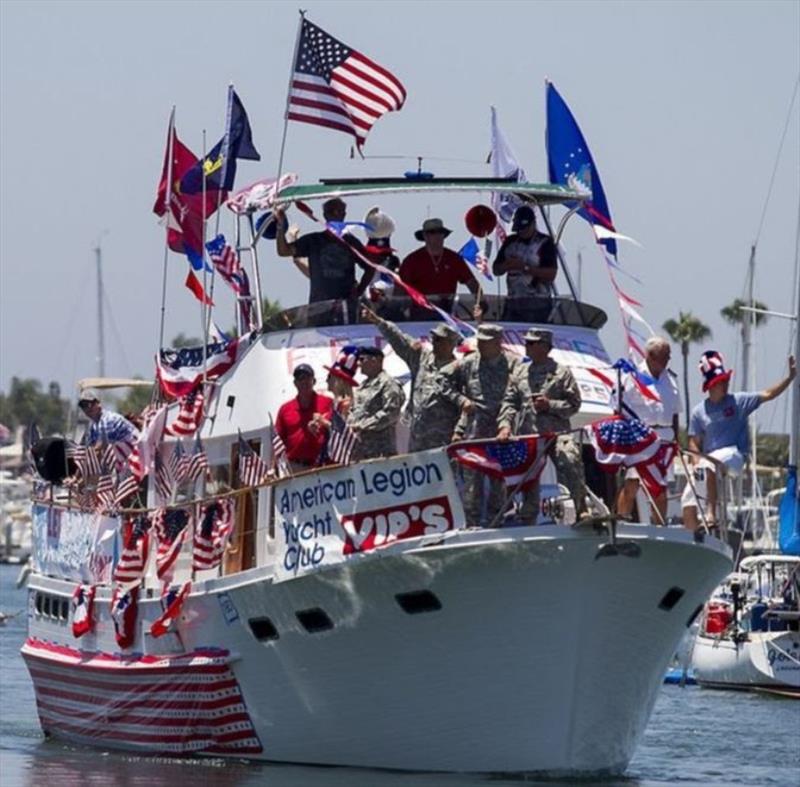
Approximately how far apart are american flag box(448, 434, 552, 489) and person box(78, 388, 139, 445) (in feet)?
23.0

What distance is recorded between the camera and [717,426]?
77.8 feet

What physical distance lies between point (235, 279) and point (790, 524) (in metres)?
15.8

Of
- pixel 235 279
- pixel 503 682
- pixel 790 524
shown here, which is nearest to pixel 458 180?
pixel 235 279

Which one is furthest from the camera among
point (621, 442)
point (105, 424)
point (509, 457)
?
point (105, 424)

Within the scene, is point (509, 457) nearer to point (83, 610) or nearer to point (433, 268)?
point (433, 268)

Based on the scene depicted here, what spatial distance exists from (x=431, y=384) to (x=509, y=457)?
1127mm

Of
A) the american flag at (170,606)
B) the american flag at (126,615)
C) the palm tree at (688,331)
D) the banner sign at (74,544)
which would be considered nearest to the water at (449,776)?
the american flag at (126,615)

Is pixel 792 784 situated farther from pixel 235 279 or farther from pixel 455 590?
pixel 235 279

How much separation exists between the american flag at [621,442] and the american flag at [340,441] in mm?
2139

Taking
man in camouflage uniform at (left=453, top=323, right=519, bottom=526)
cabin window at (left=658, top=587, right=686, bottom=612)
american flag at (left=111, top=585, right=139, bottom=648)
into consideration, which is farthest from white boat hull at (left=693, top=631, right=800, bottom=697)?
man in camouflage uniform at (left=453, top=323, right=519, bottom=526)

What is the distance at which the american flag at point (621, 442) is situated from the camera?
71.9ft

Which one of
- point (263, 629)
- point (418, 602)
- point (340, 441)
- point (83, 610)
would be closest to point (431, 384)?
point (340, 441)

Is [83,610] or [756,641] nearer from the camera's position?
[83,610]

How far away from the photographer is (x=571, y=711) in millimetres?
22406
